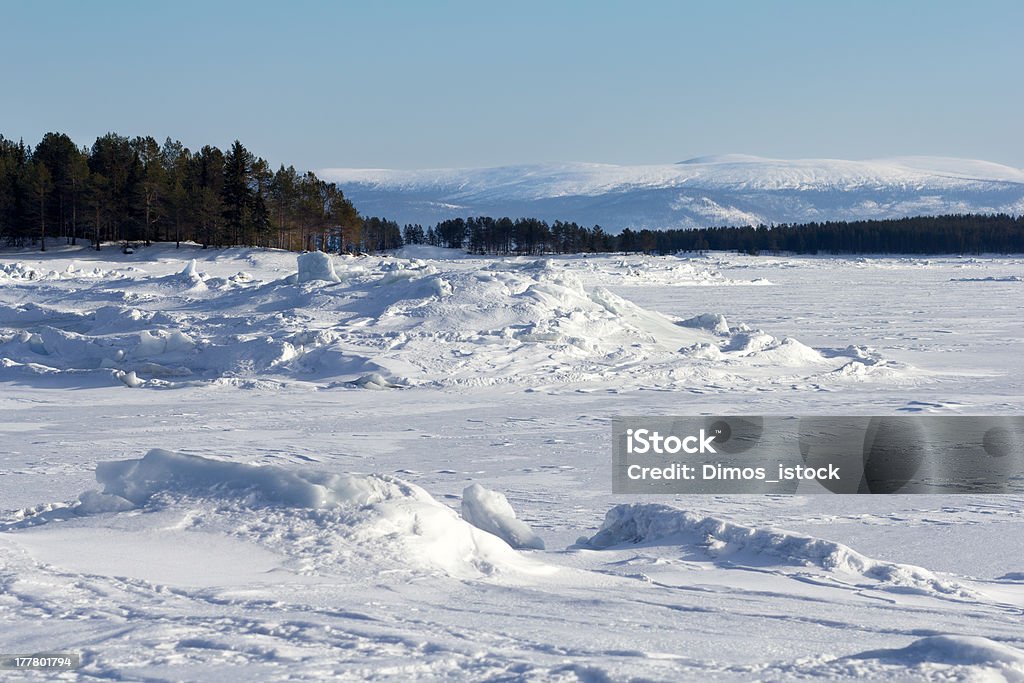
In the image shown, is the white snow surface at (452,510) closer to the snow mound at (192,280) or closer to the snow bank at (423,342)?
the snow bank at (423,342)

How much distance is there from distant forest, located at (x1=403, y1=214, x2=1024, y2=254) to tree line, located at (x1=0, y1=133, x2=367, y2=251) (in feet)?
115

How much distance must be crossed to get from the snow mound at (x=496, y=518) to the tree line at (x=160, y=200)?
1780 inches

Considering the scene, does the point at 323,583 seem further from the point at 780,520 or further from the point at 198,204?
the point at 198,204

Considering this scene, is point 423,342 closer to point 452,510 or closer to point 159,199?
point 452,510

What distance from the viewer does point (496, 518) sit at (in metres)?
6.53

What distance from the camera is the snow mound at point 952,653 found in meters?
3.92

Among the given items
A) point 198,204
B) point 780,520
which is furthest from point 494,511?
point 198,204

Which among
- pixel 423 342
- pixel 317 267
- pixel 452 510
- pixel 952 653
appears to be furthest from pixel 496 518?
pixel 317 267

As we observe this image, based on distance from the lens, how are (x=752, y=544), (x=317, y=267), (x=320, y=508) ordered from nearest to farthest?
(x=320, y=508)
(x=752, y=544)
(x=317, y=267)

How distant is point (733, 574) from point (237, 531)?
2.70 meters

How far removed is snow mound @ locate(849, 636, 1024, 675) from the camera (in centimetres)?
392

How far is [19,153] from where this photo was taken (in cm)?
6519

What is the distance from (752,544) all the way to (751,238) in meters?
125

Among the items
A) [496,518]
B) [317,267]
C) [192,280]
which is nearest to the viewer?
[496,518]
